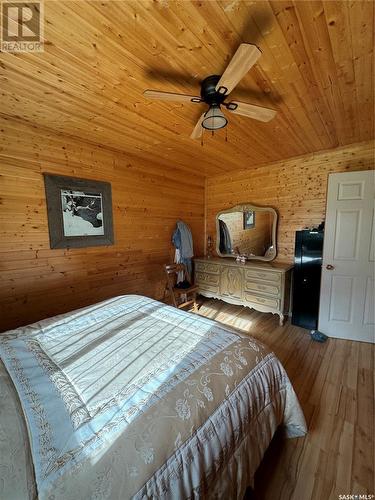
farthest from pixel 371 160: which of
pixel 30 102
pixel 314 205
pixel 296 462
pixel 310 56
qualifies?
pixel 30 102

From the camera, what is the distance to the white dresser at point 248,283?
2.85 m

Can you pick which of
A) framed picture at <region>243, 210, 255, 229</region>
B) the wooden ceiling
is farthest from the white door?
framed picture at <region>243, 210, 255, 229</region>

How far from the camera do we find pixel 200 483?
27.6 inches

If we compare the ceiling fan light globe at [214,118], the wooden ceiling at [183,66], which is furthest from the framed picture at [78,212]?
the ceiling fan light globe at [214,118]

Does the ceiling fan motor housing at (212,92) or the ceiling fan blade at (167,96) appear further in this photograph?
the ceiling fan motor housing at (212,92)

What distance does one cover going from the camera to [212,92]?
1.37 metres

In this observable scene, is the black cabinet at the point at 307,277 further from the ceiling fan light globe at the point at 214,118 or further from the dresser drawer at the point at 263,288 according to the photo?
the ceiling fan light globe at the point at 214,118

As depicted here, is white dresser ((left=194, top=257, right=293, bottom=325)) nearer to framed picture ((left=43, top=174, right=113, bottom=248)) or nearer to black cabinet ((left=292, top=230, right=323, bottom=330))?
black cabinet ((left=292, top=230, right=323, bottom=330))

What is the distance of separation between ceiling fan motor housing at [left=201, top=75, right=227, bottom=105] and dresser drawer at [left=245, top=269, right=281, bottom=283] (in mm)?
2245

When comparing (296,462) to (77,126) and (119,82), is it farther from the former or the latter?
(77,126)

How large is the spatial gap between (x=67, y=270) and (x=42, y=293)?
332 millimetres

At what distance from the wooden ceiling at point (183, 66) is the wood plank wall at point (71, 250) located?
28cm

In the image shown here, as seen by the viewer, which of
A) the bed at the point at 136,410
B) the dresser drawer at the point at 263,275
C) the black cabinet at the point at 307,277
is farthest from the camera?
the dresser drawer at the point at 263,275

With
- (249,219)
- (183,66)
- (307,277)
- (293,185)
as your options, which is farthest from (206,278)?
(183,66)
